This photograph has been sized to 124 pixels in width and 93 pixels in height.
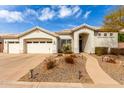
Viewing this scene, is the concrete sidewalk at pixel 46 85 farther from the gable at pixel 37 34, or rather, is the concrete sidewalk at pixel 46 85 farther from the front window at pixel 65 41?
the front window at pixel 65 41

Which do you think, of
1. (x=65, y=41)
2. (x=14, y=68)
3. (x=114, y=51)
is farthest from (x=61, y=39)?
Answer: (x=14, y=68)

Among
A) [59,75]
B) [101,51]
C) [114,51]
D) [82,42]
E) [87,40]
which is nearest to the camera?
[59,75]

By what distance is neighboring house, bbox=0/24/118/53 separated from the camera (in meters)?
27.0

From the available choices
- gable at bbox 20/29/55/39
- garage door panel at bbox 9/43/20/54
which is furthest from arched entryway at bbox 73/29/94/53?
garage door panel at bbox 9/43/20/54

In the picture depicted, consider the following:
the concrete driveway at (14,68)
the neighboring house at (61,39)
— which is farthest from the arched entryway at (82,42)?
the concrete driveway at (14,68)

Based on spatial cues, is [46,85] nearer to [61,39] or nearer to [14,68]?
[14,68]

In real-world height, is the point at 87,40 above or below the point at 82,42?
above

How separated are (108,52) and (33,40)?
34.0ft

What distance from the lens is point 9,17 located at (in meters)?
28.4

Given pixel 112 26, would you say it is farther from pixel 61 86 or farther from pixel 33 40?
pixel 61 86

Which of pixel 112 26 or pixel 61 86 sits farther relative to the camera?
pixel 112 26

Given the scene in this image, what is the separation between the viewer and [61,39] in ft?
92.4

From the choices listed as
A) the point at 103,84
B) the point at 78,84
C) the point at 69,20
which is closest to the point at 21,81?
the point at 78,84

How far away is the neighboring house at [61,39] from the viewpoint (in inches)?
1062
